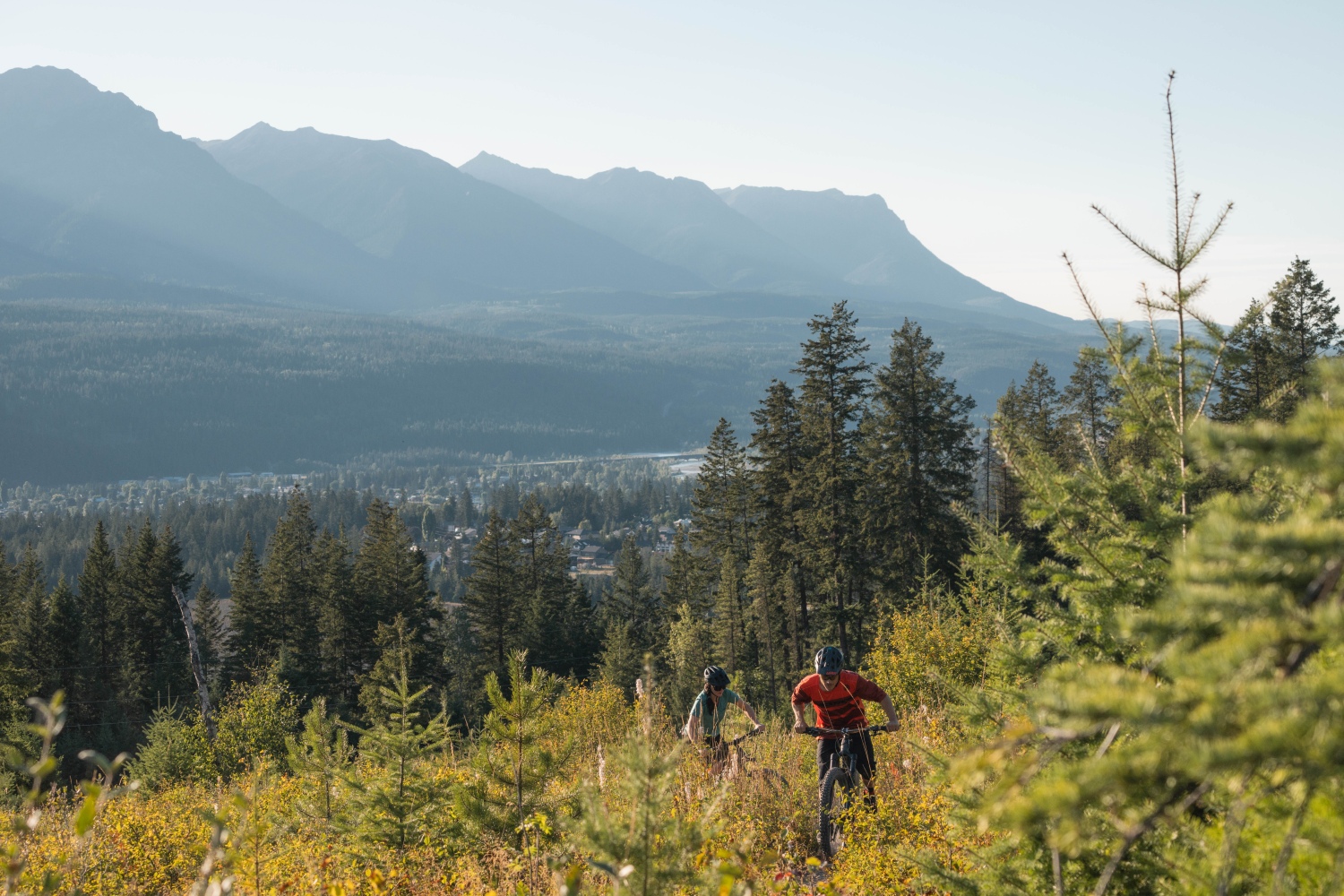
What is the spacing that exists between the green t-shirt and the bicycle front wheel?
1.01 m

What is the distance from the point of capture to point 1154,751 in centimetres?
145

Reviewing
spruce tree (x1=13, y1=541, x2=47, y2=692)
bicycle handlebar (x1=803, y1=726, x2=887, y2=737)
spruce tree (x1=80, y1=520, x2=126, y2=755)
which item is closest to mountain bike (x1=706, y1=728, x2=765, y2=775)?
bicycle handlebar (x1=803, y1=726, x2=887, y2=737)

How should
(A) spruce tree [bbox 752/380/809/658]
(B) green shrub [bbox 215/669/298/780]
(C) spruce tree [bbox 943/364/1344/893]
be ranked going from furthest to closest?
1. (A) spruce tree [bbox 752/380/809/658]
2. (B) green shrub [bbox 215/669/298/780]
3. (C) spruce tree [bbox 943/364/1344/893]

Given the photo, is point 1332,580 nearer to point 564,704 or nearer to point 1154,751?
point 1154,751

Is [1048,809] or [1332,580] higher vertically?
[1332,580]

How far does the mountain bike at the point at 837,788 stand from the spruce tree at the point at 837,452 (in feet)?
74.3

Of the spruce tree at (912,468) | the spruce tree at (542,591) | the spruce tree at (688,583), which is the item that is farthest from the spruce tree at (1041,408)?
the spruce tree at (542,591)

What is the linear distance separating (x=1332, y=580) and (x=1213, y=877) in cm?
133

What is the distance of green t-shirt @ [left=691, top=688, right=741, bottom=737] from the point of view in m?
7.45

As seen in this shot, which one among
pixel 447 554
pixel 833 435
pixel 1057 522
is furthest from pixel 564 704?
pixel 447 554

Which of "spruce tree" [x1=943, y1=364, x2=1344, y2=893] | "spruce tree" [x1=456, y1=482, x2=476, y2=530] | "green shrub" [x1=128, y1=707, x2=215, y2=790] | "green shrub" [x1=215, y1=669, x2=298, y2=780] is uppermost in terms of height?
"spruce tree" [x1=943, y1=364, x2=1344, y2=893]

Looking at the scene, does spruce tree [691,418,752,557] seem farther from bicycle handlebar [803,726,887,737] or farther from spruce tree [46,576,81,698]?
spruce tree [46,576,81,698]

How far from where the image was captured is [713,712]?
7602 mm

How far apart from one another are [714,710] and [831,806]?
1277mm
